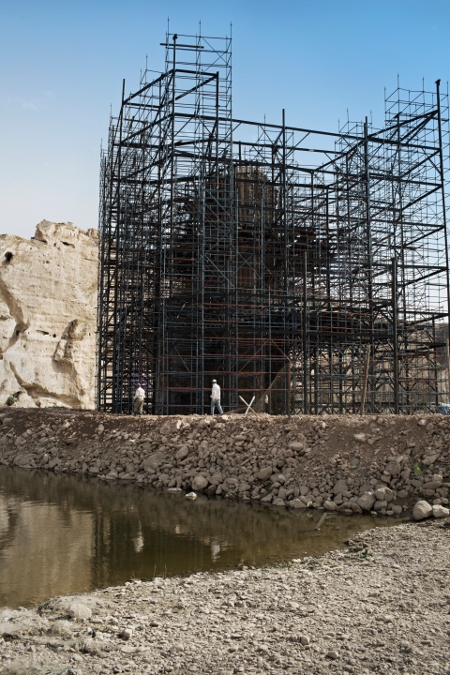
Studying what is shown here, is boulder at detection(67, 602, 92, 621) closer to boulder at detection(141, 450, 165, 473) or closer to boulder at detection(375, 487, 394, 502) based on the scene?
boulder at detection(375, 487, 394, 502)

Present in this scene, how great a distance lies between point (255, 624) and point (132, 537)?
4778 mm

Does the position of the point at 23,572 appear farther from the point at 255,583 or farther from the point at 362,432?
the point at 362,432

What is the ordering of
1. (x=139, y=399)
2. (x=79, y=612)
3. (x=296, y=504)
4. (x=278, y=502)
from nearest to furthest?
(x=79, y=612) < (x=296, y=504) < (x=278, y=502) < (x=139, y=399)

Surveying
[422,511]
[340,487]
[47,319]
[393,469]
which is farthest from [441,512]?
[47,319]

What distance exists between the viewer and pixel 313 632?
6.16 m

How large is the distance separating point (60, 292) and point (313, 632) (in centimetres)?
3072

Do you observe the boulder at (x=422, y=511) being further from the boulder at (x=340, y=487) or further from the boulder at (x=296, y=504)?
the boulder at (x=296, y=504)

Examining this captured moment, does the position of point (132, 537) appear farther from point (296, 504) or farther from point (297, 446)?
point (297, 446)

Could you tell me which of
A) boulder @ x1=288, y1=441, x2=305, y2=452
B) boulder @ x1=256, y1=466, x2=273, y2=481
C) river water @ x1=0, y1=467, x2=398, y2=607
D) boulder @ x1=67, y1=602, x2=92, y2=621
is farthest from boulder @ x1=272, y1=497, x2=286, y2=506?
boulder @ x1=67, y1=602, x2=92, y2=621

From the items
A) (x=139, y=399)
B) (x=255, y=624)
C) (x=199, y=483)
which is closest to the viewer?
(x=255, y=624)

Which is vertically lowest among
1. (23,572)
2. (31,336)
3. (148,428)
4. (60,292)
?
(23,572)

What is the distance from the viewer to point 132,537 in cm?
1079

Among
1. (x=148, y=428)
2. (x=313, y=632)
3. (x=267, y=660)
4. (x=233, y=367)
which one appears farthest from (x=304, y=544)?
(x=233, y=367)

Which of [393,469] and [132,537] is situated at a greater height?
[393,469]
